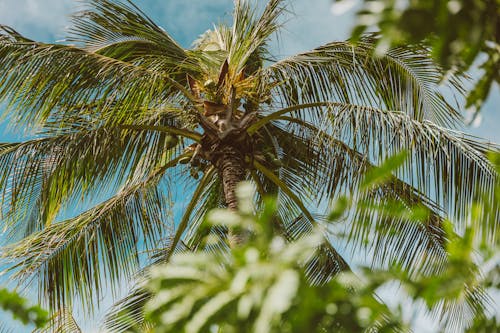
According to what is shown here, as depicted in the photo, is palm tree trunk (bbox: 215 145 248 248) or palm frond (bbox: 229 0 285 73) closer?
palm tree trunk (bbox: 215 145 248 248)

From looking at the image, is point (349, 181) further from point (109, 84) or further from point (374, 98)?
point (109, 84)

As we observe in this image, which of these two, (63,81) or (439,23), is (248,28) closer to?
(63,81)

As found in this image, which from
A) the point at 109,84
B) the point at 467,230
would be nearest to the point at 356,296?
the point at 467,230

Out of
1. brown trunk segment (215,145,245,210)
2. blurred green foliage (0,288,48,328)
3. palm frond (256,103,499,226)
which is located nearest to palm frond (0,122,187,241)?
brown trunk segment (215,145,245,210)

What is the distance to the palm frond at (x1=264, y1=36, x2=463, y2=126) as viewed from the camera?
5.29m

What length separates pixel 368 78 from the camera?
5.38 metres

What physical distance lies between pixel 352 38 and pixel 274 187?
16.0 feet

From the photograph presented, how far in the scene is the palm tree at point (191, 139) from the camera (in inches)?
185

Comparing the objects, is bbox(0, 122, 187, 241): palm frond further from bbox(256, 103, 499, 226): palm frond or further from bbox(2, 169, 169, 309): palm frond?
bbox(256, 103, 499, 226): palm frond

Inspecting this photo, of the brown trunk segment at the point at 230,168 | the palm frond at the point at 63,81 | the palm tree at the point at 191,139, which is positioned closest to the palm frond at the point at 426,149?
the palm tree at the point at 191,139

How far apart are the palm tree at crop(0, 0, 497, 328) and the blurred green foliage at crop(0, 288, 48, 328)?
346 centimetres

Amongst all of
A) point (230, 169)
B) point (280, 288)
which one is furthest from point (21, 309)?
point (230, 169)

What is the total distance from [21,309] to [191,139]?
410 cm

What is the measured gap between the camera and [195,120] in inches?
207
